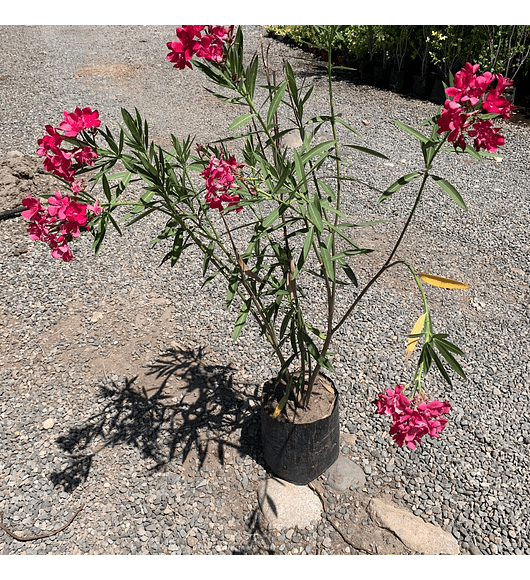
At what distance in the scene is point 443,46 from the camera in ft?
19.9

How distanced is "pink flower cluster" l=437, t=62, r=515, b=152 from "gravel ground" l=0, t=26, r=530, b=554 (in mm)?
1540

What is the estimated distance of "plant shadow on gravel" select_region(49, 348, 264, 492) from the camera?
2416mm

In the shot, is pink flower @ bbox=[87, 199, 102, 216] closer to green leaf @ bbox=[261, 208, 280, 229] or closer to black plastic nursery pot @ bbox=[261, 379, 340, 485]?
green leaf @ bbox=[261, 208, 280, 229]

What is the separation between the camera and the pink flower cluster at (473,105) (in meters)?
1.24

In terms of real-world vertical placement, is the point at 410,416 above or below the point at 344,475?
above

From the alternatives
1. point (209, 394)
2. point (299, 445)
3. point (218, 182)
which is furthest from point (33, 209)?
point (209, 394)

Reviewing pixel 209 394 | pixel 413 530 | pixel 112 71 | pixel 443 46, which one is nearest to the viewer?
pixel 413 530

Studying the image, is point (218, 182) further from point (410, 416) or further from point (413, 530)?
Result: point (413, 530)

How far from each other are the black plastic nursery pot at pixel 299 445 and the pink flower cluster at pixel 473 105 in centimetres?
122

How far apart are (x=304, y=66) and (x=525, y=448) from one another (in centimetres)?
664

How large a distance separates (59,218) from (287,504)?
1.45 meters

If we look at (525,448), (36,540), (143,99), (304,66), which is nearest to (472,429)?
(525,448)

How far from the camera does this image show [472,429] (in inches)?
97.3

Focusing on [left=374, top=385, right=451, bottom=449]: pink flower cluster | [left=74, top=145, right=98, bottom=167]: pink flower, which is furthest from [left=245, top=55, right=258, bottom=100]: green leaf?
[left=374, top=385, right=451, bottom=449]: pink flower cluster
